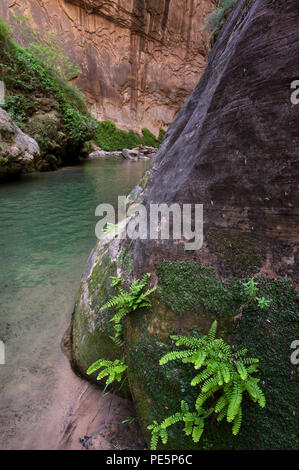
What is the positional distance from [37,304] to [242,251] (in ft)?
10.0

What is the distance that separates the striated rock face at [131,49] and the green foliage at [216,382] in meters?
31.5

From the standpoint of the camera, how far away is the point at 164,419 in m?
1.73

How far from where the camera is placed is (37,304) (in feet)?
11.7

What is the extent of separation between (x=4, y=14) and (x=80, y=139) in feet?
51.8

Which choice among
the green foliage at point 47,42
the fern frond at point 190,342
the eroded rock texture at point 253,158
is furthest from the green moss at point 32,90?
the fern frond at point 190,342

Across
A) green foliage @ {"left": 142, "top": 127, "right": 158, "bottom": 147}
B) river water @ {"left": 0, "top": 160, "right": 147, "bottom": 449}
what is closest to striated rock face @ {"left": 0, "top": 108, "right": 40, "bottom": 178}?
river water @ {"left": 0, "top": 160, "right": 147, "bottom": 449}

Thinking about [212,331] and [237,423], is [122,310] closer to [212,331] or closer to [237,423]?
[212,331]

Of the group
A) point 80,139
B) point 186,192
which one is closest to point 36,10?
point 80,139

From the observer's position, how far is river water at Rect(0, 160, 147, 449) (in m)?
2.11

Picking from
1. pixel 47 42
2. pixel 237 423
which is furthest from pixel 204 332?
Answer: pixel 47 42

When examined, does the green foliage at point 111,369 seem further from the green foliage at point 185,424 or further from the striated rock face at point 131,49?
the striated rock face at point 131,49

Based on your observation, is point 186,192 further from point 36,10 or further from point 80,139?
point 36,10

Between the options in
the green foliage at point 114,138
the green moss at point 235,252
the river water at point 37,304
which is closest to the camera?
the green moss at point 235,252

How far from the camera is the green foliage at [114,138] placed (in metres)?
31.0
